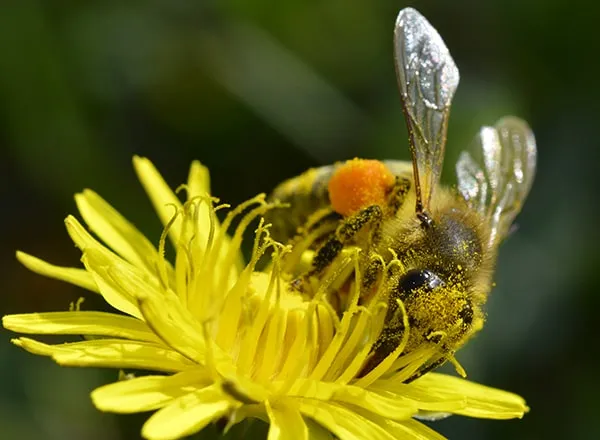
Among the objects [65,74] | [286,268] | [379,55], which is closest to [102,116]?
[65,74]

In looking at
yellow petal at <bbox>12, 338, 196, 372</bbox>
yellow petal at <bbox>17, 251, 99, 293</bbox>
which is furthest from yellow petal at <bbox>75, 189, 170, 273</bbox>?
yellow petal at <bbox>12, 338, 196, 372</bbox>

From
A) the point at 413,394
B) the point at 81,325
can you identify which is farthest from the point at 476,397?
the point at 81,325

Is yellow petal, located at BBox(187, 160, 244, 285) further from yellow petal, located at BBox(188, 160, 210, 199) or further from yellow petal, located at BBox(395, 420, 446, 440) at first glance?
yellow petal, located at BBox(395, 420, 446, 440)

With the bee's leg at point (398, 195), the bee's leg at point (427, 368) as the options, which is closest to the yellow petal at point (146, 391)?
the bee's leg at point (427, 368)

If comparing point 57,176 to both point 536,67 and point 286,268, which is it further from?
point 536,67

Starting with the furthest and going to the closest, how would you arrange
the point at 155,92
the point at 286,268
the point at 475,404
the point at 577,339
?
the point at 155,92 < the point at 577,339 < the point at 286,268 < the point at 475,404

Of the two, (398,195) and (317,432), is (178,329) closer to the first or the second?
(317,432)
